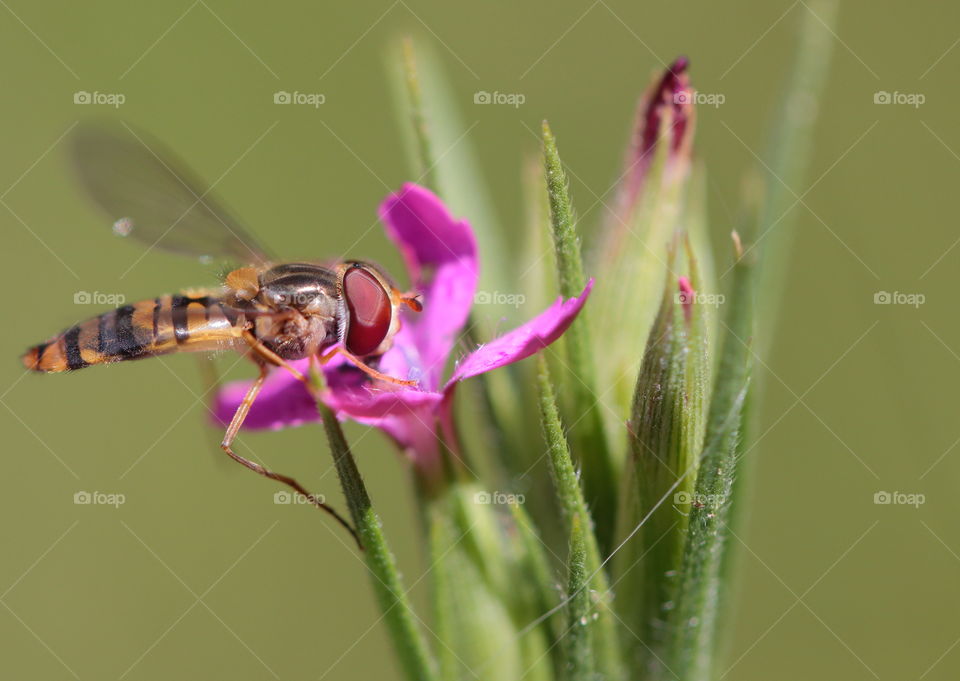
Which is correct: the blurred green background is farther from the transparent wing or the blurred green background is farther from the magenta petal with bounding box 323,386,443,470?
the magenta petal with bounding box 323,386,443,470

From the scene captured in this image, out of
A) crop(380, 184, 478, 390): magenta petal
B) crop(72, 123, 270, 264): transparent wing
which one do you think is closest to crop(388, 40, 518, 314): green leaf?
crop(380, 184, 478, 390): magenta petal

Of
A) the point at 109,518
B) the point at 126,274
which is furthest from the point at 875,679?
the point at 126,274

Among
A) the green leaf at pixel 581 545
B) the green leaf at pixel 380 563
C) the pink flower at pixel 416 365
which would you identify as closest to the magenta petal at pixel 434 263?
the pink flower at pixel 416 365

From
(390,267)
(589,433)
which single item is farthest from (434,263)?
(390,267)

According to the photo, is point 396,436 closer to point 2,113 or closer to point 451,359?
point 451,359

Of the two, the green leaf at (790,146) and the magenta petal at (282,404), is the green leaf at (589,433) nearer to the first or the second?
the green leaf at (790,146)

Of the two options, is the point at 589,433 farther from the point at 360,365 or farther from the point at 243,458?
the point at 243,458
